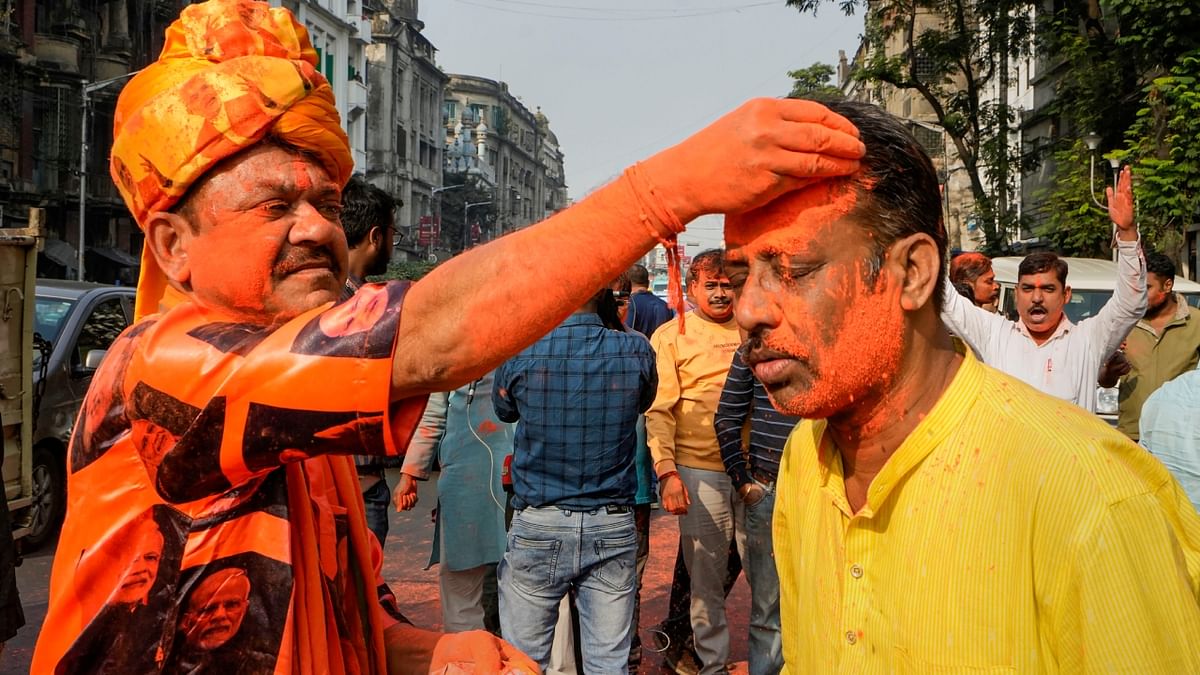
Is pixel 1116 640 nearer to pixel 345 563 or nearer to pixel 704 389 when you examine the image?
pixel 345 563

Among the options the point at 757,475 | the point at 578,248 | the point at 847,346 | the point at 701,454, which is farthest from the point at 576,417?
the point at 578,248

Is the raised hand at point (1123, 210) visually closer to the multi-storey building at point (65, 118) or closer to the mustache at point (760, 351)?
the mustache at point (760, 351)

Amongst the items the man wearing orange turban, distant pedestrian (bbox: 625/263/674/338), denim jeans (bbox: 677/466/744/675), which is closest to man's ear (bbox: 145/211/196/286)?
the man wearing orange turban

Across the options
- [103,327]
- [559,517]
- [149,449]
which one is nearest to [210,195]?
[149,449]

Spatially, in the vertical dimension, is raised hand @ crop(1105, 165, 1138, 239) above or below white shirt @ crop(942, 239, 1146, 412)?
above

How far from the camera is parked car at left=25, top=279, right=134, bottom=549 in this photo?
802 centimetres

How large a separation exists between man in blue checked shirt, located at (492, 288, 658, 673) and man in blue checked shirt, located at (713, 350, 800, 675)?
0.80m

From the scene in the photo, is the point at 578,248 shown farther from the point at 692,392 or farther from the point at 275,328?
the point at 692,392

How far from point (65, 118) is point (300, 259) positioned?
3837cm

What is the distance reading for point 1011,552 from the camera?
156cm

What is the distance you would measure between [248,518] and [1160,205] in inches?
619

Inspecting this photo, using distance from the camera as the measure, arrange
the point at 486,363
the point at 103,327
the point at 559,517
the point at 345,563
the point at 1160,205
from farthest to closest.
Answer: the point at 1160,205 → the point at 103,327 → the point at 559,517 → the point at 345,563 → the point at 486,363

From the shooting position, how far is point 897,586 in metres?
1.69

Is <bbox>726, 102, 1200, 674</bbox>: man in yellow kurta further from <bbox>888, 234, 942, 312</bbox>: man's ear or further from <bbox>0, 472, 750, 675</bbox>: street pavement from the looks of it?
<bbox>0, 472, 750, 675</bbox>: street pavement
